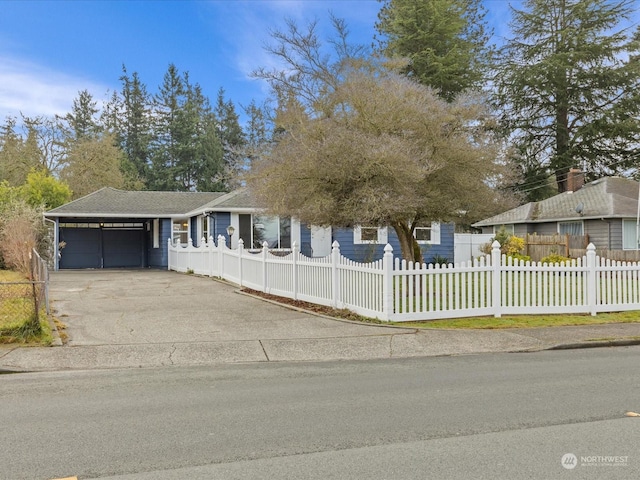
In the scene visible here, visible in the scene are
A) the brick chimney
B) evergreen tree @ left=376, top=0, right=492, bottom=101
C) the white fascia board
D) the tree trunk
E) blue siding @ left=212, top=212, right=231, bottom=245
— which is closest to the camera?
the tree trunk

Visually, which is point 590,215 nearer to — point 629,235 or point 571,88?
point 629,235

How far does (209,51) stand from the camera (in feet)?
98.3

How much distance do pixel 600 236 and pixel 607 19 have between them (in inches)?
957

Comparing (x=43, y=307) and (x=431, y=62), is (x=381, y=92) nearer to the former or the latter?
(x=43, y=307)

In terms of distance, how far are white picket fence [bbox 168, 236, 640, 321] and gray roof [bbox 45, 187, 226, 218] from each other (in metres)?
15.8

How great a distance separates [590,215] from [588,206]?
3.91ft

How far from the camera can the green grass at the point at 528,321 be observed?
966 centimetres

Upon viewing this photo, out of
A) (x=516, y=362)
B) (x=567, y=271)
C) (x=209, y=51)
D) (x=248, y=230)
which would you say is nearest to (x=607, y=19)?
(x=209, y=51)

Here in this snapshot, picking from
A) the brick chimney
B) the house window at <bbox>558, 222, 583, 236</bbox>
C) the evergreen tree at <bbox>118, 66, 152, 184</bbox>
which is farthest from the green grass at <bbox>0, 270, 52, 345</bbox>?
the evergreen tree at <bbox>118, 66, 152, 184</bbox>

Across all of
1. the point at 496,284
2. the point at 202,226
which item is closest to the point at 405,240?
the point at 496,284

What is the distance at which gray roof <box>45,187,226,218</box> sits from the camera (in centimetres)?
2469

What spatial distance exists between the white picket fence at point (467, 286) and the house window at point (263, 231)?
8.94 metres

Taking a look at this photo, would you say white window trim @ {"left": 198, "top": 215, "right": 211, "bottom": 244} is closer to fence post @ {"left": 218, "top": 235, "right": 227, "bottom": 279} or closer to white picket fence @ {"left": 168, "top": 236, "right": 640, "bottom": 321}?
fence post @ {"left": 218, "top": 235, "right": 227, "bottom": 279}

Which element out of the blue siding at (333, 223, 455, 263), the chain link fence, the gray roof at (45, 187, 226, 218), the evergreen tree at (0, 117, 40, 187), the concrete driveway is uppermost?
the evergreen tree at (0, 117, 40, 187)
